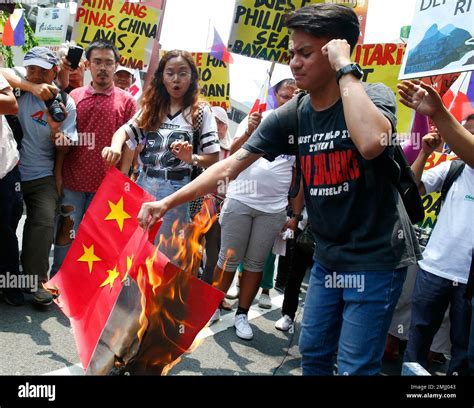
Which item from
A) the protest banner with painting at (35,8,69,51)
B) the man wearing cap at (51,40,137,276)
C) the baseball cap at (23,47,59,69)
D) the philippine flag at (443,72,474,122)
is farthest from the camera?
the protest banner with painting at (35,8,69,51)

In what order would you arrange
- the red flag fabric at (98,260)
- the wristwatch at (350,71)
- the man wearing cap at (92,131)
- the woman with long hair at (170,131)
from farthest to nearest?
the man wearing cap at (92,131), the woman with long hair at (170,131), the red flag fabric at (98,260), the wristwatch at (350,71)

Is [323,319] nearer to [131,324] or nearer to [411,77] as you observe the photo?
[131,324]

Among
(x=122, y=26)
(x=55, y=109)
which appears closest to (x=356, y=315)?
(x=55, y=109)

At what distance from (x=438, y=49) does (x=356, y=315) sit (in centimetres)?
221

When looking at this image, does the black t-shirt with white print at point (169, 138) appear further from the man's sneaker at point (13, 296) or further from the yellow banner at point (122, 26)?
the yellow banner at point (122, 26)

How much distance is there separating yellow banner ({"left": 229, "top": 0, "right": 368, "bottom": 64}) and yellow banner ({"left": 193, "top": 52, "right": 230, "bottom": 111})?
207 centimetres

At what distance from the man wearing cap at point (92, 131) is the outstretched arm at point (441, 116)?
3.10 metres

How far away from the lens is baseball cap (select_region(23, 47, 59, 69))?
453 cm

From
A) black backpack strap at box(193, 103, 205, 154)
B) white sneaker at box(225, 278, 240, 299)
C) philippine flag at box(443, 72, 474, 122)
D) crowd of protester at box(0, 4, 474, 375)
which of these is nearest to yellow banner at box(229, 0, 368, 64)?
crowd of protester at box(0, 4, 474, 375)

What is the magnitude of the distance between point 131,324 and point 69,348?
4.42ft

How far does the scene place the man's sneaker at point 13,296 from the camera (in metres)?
4.62


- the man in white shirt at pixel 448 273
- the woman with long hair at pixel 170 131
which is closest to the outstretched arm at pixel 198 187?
the woman with long hair at pixel 170 131

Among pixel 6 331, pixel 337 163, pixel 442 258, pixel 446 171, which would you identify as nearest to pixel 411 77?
pixel 446 171

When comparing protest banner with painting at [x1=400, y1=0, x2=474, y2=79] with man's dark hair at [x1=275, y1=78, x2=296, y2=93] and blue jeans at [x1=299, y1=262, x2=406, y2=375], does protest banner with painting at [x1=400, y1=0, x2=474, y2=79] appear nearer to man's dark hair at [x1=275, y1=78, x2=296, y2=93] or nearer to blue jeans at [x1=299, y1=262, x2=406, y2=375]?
man's dark hair at [x1=275, y1=78, x2=296, y2=93]
